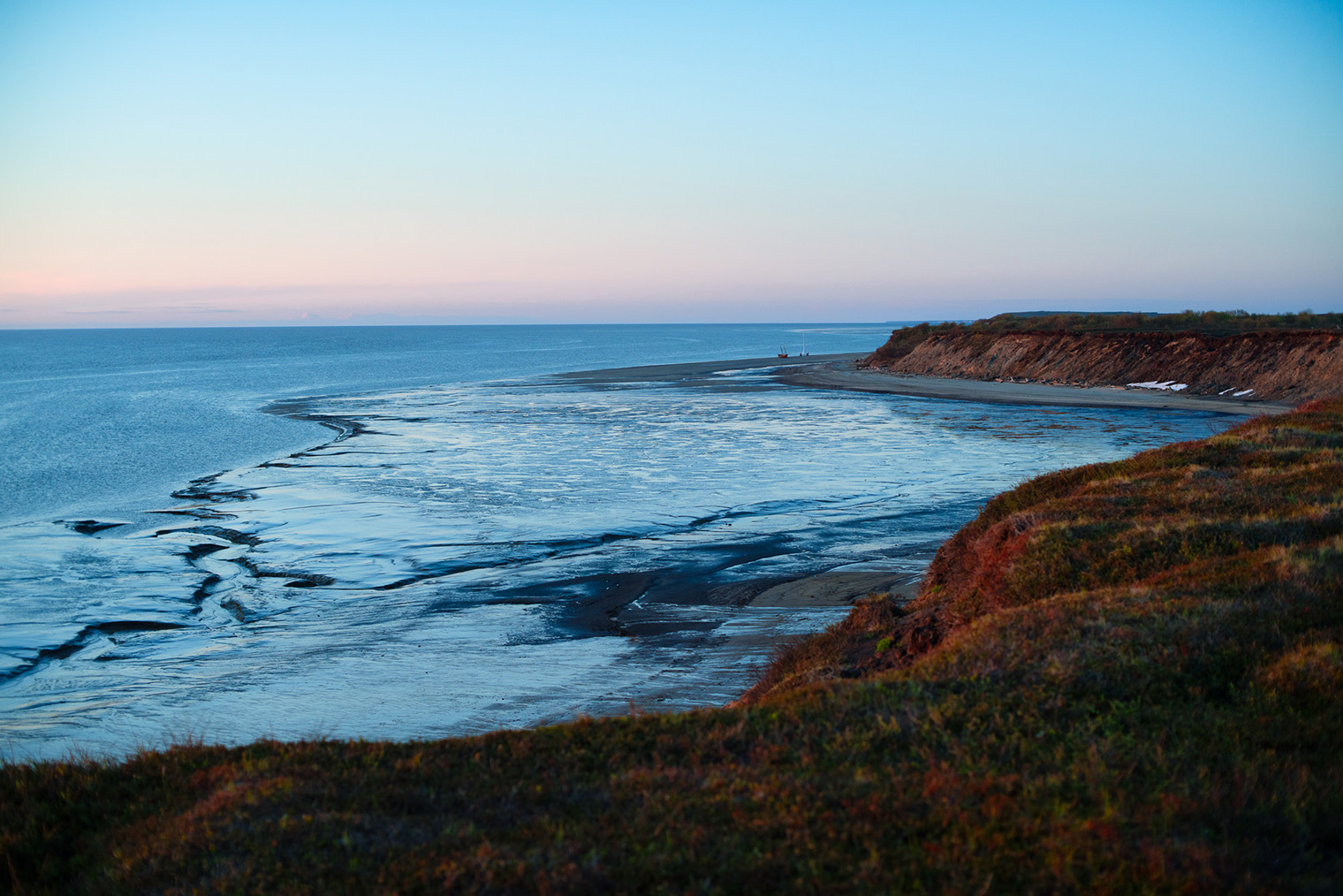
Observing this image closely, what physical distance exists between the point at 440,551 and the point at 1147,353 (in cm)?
5337

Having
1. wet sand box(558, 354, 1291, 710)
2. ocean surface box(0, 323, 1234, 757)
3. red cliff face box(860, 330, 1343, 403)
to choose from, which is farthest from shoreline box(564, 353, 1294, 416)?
wet sand box(558, 354, 1291, 710)

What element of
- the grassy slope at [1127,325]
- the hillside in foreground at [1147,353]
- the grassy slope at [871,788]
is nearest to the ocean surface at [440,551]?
the grassy slope at [871,788]

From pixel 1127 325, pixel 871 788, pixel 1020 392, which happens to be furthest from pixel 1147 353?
pixel 871 788

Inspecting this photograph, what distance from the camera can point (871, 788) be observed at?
523 cm

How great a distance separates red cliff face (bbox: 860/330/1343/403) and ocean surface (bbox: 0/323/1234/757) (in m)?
9.90

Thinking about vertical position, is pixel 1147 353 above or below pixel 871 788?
above

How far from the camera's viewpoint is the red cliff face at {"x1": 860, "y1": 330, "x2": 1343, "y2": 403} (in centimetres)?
4756

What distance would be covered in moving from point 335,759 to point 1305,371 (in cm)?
5331

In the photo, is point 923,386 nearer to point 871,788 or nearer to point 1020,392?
point 1020,392

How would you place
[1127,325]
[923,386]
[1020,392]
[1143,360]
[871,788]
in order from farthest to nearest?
[1127,325], [923,386], [1143,360], [1020,392], [871,788]

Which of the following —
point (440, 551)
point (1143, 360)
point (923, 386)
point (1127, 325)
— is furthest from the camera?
point (1127, 325)

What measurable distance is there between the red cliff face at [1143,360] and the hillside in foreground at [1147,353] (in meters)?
0.06

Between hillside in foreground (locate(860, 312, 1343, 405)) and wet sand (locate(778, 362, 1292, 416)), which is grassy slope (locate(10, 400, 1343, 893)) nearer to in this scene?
wet sand (locate(778, 362, 1292, 416))

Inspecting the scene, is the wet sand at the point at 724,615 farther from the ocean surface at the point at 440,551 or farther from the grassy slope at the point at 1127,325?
the grassy slope at the point at 1127,325
